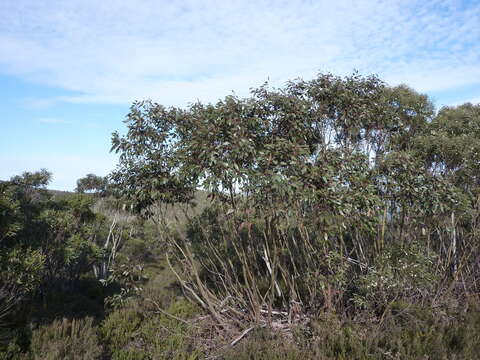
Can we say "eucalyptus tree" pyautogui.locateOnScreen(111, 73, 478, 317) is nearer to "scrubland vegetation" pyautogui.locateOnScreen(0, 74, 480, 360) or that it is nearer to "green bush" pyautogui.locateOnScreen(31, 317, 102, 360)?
"scrubland vegetation" pyautogui.locateOnScreen(0, 74, 480, 360)

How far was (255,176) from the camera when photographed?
5.17 m

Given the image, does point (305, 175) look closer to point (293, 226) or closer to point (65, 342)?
point (293, 226)

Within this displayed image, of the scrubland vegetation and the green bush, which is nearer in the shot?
the scrubland vegetation

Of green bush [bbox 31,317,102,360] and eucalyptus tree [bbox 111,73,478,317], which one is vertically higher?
eucalyptus tree [bbox 111,73,478,317]

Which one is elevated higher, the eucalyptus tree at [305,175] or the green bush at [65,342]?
the eucalyptus tree at [305,175]

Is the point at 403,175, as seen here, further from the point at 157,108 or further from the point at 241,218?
the point at 157,108

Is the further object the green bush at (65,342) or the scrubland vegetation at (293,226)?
the green bush at (65,342)

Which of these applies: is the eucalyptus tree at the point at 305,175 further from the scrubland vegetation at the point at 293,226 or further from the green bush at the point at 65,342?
the green bush at the point at 65,342

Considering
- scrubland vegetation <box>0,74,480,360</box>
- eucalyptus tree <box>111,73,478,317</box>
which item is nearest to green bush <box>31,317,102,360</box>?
scrubland vegetation <box>0,74,480,360</box>

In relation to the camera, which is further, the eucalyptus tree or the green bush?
the green bush

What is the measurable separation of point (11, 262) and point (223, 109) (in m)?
5.38

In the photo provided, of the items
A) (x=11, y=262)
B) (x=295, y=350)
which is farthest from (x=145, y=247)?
(x=295, y=350)

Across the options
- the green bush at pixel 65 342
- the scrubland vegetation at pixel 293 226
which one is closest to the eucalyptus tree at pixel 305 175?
the scrubland vegetation at pixel 293 226

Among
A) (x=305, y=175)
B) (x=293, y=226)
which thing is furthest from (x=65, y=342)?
(x=305, y=175)
